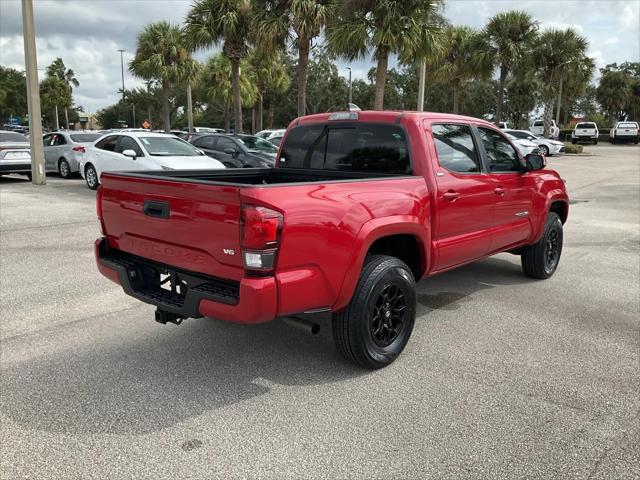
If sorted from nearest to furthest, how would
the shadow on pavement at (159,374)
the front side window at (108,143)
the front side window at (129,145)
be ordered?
the shadow on pavement at (159,374) → the front side window at (129,145) → the front side window at (108,143)

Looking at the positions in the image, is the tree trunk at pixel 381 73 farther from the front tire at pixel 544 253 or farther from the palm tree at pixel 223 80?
the palm tree at pixel 223 80

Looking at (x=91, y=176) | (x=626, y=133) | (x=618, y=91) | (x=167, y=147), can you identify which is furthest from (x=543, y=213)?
(x=618, y=91)

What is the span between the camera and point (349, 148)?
4648 mm

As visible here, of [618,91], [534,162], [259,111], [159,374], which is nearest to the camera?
[159,374]

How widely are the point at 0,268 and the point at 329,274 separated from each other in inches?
194

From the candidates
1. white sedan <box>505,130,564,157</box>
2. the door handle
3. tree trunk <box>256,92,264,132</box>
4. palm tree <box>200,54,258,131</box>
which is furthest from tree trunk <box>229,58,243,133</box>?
the door handle

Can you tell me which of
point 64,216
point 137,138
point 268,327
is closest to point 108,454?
point 268,327

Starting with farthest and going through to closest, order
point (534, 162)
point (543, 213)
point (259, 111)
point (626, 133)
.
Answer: point (626, 133), point (259, 111), point (543, 213), point (534, 162)

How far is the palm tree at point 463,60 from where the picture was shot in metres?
31.1

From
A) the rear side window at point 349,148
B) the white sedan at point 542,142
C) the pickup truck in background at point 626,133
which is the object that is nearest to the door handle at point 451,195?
the rear side window at point 349,148

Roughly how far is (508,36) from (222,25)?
17.6 metres

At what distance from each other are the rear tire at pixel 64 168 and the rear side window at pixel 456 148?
14761 mm

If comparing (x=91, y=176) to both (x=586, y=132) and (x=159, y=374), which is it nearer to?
(x=159, y=374)

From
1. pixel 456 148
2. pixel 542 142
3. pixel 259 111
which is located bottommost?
pixel 456 148
